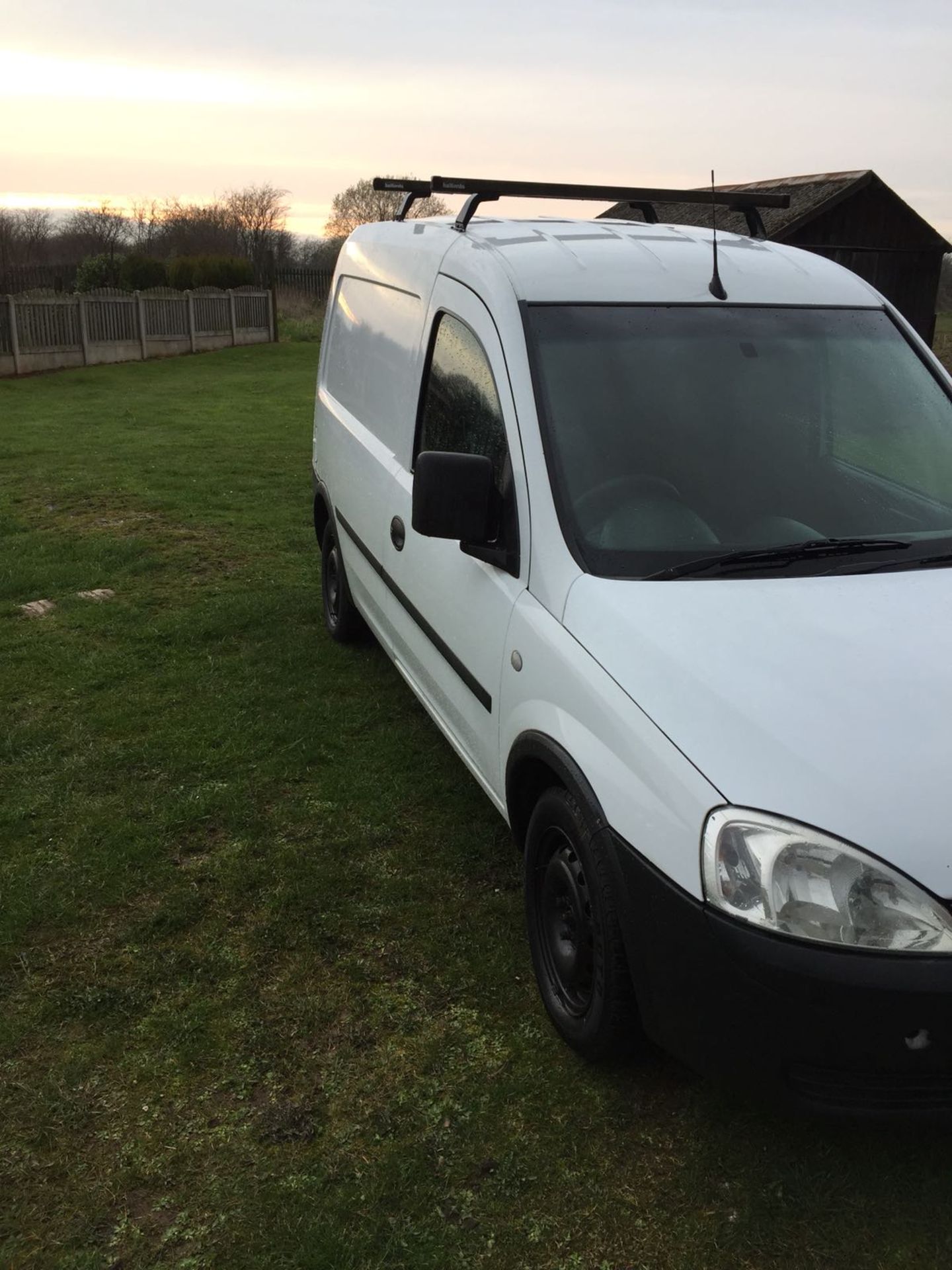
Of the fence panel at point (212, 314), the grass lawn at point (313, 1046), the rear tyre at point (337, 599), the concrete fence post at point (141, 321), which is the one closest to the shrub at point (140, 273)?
the fence panel at point (212, 314)

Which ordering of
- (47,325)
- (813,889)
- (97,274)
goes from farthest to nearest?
(97,274)
(47,325)
(813,889)

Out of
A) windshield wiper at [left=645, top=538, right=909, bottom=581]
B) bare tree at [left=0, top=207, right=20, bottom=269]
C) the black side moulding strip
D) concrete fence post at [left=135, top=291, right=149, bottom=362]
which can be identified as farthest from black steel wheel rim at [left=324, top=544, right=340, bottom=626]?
bare tree at [left=0, top=207, right=20, bottom=269]

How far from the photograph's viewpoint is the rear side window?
417 centimetres

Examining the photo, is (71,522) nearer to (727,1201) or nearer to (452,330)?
(452,330)

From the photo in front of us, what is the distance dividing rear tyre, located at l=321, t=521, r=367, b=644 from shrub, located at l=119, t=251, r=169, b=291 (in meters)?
25.6

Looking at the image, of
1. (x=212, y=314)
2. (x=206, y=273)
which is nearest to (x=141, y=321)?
(x=212, y=314)

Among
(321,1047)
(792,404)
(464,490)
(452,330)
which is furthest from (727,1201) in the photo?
(452,330)

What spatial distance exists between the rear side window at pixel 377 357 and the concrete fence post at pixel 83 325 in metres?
18.7

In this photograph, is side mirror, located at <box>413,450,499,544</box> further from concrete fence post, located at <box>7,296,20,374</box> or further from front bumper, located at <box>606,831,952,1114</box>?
concrete fence post, located at <box>7,296,20,374</box>

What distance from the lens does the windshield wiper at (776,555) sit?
278 cm

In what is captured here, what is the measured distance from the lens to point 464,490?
2.97 metres

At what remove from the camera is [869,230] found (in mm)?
24156

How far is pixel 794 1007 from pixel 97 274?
3112cm

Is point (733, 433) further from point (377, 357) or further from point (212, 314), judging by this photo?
point (212, 314)
